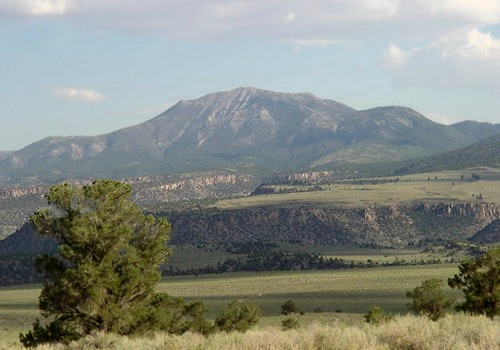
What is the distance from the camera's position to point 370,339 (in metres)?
15.4

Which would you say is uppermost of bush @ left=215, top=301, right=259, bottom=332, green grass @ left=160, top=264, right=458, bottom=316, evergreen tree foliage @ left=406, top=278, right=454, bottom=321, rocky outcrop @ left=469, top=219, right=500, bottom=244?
evergreen tree foliage @ left=406, top=278, right=454, bottom=321

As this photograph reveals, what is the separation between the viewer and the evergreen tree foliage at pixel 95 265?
27.6m

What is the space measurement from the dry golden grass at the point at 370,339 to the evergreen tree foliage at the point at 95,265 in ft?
36.0

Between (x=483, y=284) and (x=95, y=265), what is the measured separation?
1776 centimetres

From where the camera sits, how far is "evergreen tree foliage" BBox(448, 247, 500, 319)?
33.2m

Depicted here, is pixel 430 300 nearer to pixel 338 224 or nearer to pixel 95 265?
pixel 95 265

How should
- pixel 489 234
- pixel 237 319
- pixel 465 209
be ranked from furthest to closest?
1. pixel 465 209
2. pixel 489 234
3. pixel 237 319

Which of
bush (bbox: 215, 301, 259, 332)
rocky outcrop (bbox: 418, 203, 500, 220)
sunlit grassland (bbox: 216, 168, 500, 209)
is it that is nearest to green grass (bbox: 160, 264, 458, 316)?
bush (bbox: 215, 301, 259, 332)

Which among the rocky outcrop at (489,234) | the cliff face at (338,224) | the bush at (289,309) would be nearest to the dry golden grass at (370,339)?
the bush at (289,309)

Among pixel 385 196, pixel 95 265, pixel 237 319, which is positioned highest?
pixel 95 265

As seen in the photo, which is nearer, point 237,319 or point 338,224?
point 237,319

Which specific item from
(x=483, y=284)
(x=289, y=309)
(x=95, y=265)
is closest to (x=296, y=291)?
(x=289, y=309)

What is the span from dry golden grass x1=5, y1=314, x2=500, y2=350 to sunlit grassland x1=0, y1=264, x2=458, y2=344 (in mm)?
38621

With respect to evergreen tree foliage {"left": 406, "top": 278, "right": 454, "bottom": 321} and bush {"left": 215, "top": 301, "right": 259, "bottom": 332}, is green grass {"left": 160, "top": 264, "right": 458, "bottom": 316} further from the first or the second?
evergreen tree foliage {"left": 406, "top": 278, "right": 454, "bottom": 321}
